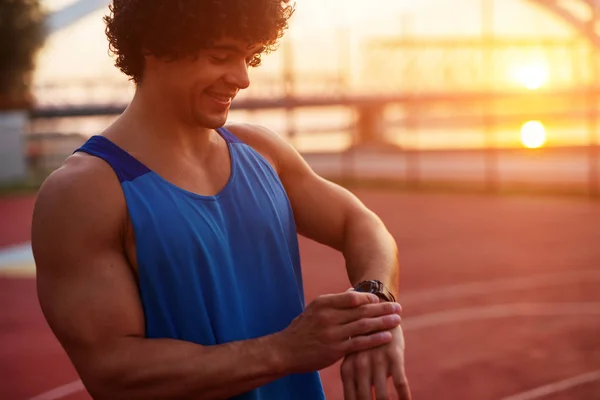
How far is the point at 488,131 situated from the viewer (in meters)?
16.9

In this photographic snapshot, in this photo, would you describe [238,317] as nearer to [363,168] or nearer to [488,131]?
[488,131]

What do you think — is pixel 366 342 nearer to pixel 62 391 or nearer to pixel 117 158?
pixel 117 158

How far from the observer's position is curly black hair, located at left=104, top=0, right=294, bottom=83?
1770 mm

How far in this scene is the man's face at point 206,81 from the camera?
180cm

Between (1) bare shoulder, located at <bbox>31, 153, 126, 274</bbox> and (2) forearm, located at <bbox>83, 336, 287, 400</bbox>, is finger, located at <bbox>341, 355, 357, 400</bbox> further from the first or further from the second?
(1) bare shoulder, located at <bbox>31, 153, 126, 274</bbox>

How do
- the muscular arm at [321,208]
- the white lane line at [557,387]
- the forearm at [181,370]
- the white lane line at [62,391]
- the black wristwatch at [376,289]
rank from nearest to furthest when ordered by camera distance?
the forearm at [181,370] → the black wristwatch at [376,289] → the muscular arm at [321,208] → the white lane line at [557,387] → the white lane line at [62,391]

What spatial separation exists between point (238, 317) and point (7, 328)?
20.1 ft

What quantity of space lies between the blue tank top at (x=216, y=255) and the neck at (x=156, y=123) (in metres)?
0.06

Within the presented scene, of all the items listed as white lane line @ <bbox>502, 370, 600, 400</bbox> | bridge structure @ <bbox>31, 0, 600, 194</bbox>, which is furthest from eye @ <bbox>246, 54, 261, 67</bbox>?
bridge structure @ <bbox>31, 0, 600, 194</bbox>

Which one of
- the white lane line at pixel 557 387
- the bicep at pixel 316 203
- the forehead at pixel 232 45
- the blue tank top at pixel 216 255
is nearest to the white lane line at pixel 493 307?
the white lane line at pixel 557 387

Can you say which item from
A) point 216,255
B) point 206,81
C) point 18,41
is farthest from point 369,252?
point 18,41

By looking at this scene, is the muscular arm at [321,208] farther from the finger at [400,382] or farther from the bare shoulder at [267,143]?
the finger at [400,382]

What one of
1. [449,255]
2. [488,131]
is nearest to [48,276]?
[449,255]

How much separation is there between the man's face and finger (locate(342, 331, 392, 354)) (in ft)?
1.63
